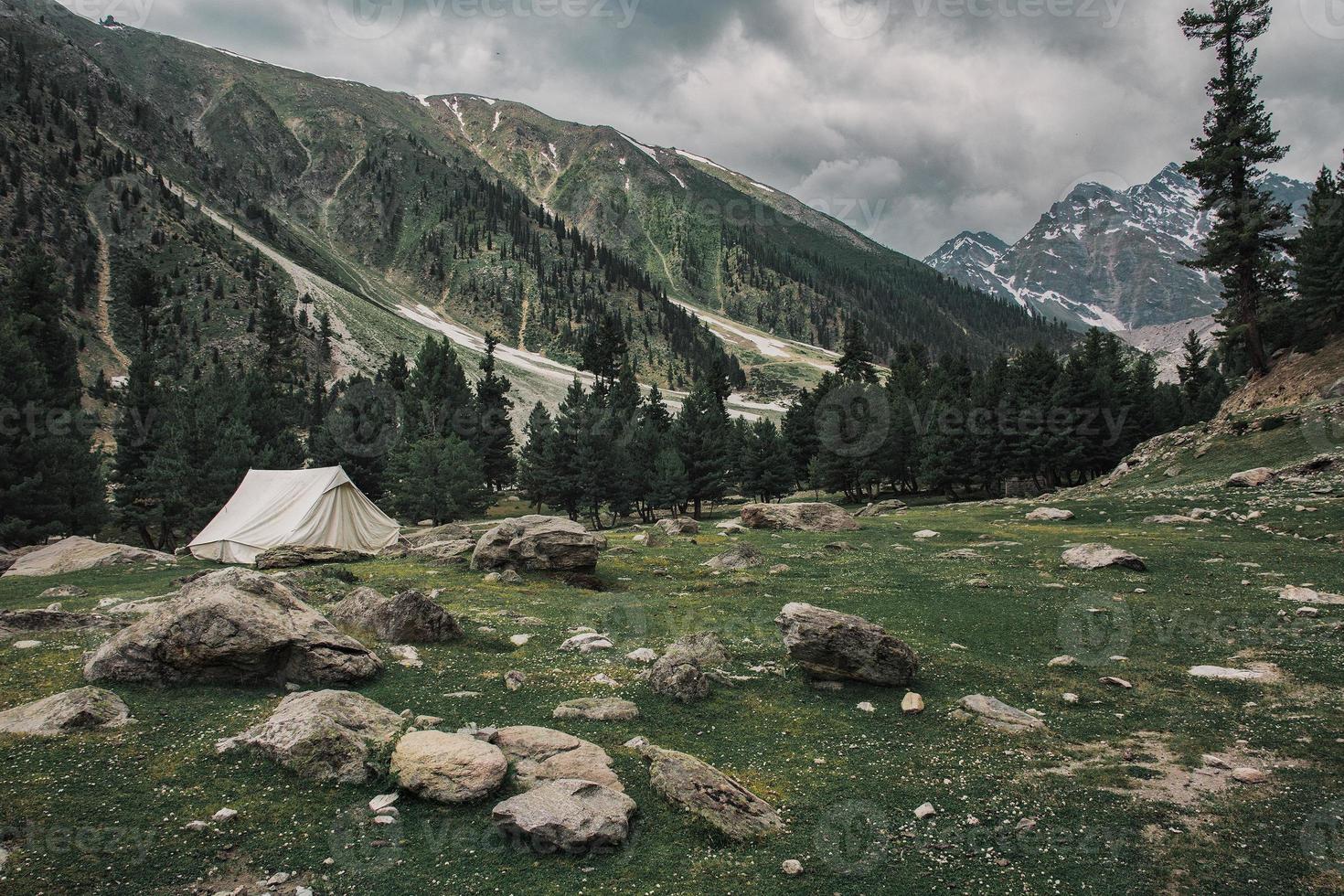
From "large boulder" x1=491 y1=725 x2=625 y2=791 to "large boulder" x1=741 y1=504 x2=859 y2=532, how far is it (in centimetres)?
3477

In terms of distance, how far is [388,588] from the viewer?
2339 centimetres

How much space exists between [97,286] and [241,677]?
7170 inches

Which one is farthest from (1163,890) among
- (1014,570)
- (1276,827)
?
(1014,570)

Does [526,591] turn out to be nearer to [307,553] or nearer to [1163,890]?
[307,553]

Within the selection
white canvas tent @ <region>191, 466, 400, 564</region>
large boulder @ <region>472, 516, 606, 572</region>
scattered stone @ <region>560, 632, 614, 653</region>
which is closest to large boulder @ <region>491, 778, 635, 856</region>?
scattered stone @ <region>560, 632, 614, 653</region>

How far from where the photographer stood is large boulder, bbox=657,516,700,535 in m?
43.3

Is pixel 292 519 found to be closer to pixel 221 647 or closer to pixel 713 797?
pixel 221 647

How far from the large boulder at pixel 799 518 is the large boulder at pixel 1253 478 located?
20.7 m

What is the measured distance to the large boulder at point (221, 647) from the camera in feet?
36.9

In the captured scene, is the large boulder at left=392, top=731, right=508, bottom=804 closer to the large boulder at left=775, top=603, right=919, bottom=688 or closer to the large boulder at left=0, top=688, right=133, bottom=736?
the large boulder at left=0, top=688, right=133, bottom=736

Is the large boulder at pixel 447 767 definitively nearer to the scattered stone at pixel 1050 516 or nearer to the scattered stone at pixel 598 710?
the scattered stone at pixel 598 710

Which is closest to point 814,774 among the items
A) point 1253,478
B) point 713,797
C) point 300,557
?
point 713,797

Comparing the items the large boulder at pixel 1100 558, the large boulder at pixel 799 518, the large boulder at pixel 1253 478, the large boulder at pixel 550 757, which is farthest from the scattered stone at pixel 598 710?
the large boulder at pixel 1253 478

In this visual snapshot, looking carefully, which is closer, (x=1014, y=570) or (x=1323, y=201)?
(x=1014, y=570)
